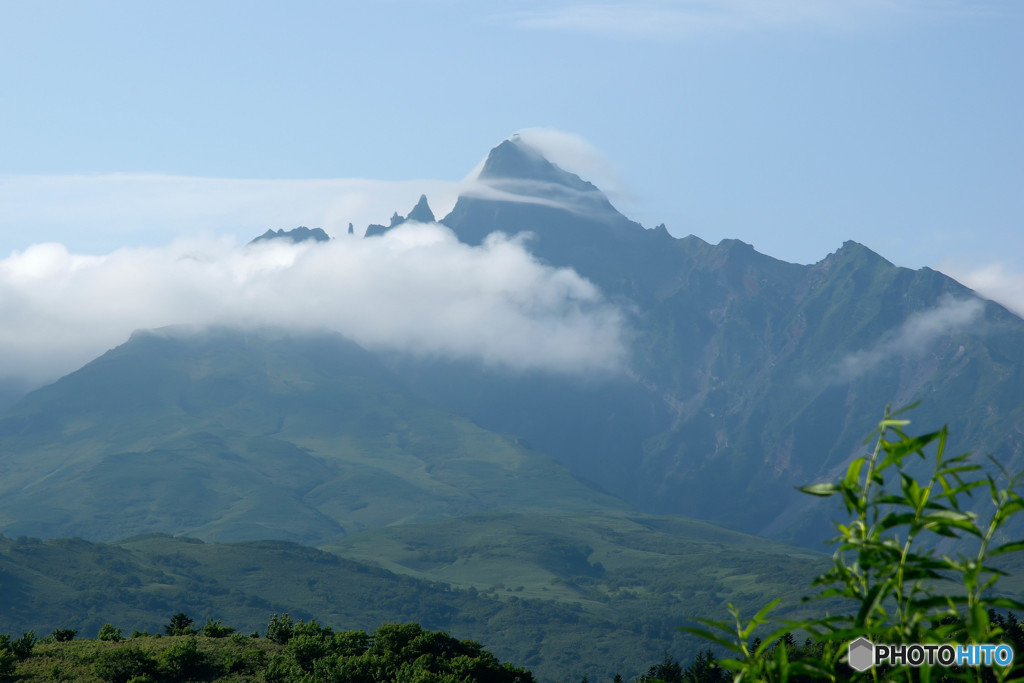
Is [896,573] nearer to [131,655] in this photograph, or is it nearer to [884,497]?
[884,497]

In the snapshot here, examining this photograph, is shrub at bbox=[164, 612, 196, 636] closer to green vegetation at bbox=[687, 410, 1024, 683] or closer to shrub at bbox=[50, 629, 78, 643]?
shrub at bbox=[50, 629, 78, 643]

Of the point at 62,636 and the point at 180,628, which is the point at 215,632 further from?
the point at 62,636

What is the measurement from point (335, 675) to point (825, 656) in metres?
55.8

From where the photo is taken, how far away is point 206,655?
67812 millimetres

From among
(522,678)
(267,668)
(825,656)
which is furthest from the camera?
(522,678)

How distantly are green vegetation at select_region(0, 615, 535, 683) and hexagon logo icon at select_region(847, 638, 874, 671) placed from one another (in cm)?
5108

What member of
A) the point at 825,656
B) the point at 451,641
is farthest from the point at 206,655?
the point at 825,656

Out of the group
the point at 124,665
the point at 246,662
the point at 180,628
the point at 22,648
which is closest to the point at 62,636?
the point at 180,628

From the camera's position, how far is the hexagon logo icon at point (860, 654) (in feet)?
44.5

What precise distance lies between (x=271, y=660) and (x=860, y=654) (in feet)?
203

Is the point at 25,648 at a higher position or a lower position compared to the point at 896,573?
lower

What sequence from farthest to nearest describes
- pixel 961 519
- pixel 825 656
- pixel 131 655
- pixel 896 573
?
pixel 131 655 < pixel 825 656 < pixel 896 573 < pixel 961 519

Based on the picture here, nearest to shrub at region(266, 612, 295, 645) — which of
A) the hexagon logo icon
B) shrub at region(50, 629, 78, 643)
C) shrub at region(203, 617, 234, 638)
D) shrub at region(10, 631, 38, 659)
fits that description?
shrub at region(203, 617, 234, 638)

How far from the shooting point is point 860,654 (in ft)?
45.1
